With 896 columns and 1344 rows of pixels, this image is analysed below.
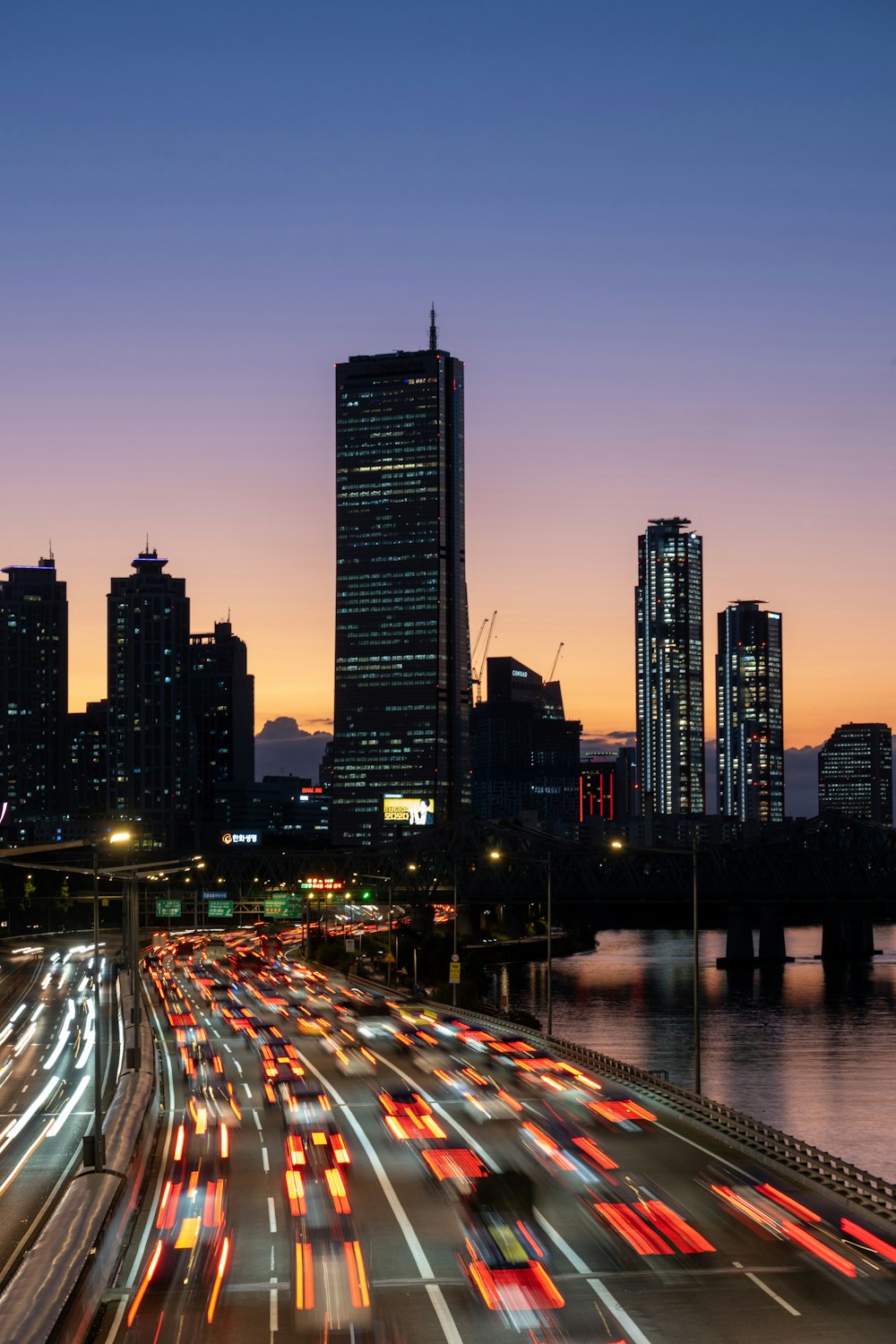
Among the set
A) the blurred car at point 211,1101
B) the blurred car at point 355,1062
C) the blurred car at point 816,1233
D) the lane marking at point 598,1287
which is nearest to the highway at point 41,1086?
the blurred car at point 211,1101

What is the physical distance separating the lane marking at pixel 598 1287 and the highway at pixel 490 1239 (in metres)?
0.07

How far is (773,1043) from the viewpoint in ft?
444

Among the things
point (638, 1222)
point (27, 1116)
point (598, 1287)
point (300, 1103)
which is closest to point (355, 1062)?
point (300, 1103)

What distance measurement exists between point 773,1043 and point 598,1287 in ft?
335

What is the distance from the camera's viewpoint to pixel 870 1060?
404 feet

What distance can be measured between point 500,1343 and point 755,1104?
2787 inches

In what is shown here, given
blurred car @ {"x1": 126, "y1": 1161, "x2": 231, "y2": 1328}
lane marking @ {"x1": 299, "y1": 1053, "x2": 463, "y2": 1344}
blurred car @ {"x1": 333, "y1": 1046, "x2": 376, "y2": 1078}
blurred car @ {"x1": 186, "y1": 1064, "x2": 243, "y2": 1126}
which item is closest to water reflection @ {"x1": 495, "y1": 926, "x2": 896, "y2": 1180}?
blurred car @ {"x1": 333, "y1": 1046, "x2": 376, "y2": 1078}

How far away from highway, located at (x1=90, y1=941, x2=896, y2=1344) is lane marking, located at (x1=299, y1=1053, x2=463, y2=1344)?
7cm

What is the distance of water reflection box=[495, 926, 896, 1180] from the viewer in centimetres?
9425

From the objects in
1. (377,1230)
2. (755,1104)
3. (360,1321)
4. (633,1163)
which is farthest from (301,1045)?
(360,1321)

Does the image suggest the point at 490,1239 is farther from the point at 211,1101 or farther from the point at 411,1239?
the point at 211,1101

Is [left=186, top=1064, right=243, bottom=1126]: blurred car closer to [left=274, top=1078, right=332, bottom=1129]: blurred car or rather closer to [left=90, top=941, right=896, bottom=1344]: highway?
[left=90, top=941, right=896, bottom=1344]: highway

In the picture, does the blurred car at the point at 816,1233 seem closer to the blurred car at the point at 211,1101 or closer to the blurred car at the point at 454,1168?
the blurred car at the point at 454,1168

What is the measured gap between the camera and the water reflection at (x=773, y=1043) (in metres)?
94.2
